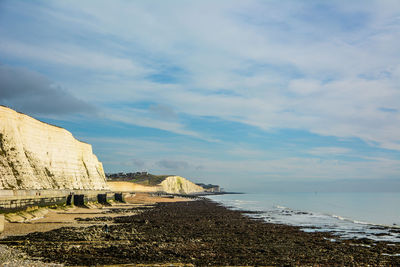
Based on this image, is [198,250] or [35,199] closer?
[198,250]

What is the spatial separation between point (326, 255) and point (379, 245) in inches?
288

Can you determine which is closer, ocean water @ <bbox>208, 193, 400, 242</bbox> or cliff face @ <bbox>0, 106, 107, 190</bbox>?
ocean water @ <bbox>208, 193, 400, 242</bbox>

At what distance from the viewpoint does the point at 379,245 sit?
24.0m

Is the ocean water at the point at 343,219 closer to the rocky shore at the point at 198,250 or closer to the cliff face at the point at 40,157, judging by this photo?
the rocky shore at the point at 198,250

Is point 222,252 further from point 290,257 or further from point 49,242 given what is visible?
point 49,242

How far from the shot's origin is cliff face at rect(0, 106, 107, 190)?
44500 mm

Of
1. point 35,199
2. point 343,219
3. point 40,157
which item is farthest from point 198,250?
point 40,157

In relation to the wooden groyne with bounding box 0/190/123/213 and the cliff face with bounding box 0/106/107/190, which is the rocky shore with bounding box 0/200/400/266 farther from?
the cliff face with bounding box 0/106/107/190

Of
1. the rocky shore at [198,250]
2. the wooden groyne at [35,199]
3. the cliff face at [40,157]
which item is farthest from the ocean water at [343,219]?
the cliff face at [40,157]

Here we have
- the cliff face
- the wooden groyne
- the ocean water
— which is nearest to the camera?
the wooden groyne

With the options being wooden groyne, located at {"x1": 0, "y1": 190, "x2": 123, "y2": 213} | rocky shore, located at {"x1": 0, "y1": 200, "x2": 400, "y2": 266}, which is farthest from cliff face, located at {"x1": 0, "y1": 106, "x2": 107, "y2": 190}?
rocky shore, located at {"x1": 0, "y1": 200, "x2": 400, "y2": 266}

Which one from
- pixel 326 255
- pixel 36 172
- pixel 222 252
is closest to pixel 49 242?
pixel 222 252

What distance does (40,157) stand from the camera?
5838cm

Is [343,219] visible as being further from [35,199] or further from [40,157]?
[40,157]
